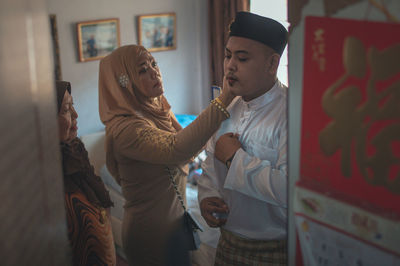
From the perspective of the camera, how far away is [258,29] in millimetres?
1131

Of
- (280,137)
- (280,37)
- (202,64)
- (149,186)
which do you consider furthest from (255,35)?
(202,64)

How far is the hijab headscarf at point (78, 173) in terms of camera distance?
1.10 m

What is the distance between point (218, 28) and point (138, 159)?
245 centimetres

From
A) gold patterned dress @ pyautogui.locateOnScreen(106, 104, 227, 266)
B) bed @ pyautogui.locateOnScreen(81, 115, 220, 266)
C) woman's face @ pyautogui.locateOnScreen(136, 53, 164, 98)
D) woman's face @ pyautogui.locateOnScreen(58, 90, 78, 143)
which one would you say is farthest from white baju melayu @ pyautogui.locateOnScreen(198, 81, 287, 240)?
bed @ pyautogui.locateOnScreen(81, 115, 220, 266)

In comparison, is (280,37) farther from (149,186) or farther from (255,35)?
(149,186)

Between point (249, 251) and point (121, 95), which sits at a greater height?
point (121, 95)

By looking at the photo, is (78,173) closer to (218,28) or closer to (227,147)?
(227,147)

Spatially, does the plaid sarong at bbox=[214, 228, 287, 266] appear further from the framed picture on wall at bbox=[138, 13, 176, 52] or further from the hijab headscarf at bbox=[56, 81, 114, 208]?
the framed picture on wall at bbox=[138, 13, 176, 52]

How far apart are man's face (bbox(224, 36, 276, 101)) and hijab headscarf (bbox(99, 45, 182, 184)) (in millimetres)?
391

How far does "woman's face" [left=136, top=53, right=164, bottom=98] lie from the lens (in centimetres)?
140

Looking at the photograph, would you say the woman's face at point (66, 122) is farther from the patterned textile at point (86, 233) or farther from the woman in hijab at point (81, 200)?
the patterned textile at point (86, 233)

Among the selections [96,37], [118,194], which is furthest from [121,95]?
[96,37]

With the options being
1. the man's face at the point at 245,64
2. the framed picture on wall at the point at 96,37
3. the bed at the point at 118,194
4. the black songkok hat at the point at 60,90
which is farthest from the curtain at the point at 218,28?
the black songkok hat at the point at 60,90

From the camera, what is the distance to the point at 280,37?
1.17 metres
